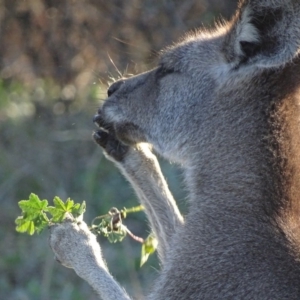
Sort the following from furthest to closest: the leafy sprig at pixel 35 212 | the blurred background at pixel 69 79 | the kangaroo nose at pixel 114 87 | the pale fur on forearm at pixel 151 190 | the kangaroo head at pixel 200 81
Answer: the blurred background at pixel 69 79 < the kangaroo nose at pixel 114 87 < the pale fur on forearm at pixel 151 190 < the leafy sprig at pixel 35 212 < the kangaroo head at pixel 200 81

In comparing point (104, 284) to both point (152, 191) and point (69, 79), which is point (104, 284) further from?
point (69, 79)

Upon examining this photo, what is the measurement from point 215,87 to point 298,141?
20.2 inches

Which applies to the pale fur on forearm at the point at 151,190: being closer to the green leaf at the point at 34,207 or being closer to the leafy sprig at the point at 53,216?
the leafy sprig at the point at 53,216

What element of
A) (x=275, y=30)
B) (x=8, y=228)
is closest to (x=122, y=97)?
(x=275, y=30)

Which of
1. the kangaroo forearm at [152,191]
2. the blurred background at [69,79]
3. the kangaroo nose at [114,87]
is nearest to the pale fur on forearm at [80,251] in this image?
the kangaroo forearm at [152,191]

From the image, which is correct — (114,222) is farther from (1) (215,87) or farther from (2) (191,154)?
(1) (215,87)

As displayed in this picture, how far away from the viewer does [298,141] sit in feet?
13.4

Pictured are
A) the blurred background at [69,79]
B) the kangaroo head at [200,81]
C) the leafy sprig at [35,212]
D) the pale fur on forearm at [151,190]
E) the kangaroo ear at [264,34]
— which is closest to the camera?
the kangaroo ear at [264,34]

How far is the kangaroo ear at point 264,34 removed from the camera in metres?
3.83

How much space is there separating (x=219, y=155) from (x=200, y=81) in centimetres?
44

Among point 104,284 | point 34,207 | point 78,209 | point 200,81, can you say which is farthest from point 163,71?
point 104,284

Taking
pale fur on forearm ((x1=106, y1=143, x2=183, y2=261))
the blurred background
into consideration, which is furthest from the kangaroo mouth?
the blurred background

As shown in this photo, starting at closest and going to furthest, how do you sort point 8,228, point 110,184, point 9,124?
point 8,228 → point 110,184 → point 9,124

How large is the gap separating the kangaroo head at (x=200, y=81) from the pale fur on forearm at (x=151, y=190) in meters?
0.11
